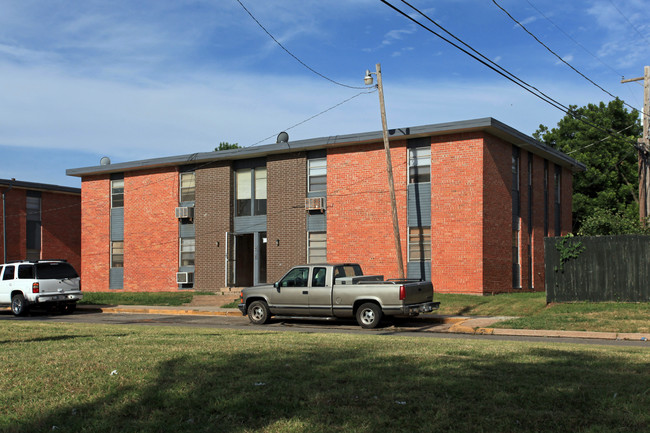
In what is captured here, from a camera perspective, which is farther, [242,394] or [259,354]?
[259,354]

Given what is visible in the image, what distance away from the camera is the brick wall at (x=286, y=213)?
96.6 ft

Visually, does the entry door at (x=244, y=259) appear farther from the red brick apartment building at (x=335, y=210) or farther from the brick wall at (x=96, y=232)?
the brick wall at (x=96, y=232)

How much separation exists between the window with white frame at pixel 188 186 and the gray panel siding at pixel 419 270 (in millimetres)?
12037

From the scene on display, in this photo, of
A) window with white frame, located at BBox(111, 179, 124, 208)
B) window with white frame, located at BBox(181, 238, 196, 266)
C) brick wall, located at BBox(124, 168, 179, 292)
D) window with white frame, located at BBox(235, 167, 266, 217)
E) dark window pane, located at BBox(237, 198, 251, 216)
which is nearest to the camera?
window with white frame, located at BBox(235, 167, 266, 217)

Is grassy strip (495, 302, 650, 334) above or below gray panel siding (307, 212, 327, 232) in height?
below

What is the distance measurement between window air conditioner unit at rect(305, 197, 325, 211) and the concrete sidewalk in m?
6.06

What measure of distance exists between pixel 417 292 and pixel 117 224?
72.9ft

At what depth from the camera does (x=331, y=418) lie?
18.4 feet

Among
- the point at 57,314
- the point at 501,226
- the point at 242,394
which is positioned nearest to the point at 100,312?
the point at 57,314

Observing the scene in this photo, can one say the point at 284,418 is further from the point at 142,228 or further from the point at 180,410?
the point at 142,228

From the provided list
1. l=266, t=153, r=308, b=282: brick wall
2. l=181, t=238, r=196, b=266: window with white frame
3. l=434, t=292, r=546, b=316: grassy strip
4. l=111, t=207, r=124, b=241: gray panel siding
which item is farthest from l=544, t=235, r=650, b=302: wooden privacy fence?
l=111, t=207, r=124, b=241: gray panel siding

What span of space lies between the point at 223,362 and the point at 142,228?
2765 centimetres

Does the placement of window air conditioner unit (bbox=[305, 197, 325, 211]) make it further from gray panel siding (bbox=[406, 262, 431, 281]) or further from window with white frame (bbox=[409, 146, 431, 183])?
gray panel siding (bbox=[406, 262, 431, 281])

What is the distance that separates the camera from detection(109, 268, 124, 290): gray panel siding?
35000mm
